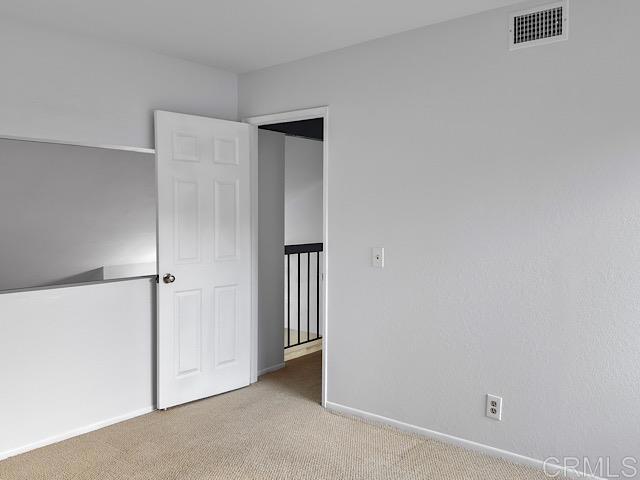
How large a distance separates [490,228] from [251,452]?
1.79 metres

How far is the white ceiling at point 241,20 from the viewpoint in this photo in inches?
104

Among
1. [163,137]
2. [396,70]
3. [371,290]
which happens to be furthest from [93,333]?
[396,70]

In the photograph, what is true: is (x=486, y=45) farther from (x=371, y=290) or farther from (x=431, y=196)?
(x=371, y=290)

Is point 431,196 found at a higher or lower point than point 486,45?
lower

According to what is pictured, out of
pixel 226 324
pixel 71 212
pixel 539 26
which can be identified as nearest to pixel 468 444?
pixel 226 324

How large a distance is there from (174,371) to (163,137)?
61.7 inches

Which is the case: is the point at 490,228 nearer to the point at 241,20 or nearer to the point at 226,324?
the point at 241,20

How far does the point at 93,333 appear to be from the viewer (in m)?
3.15

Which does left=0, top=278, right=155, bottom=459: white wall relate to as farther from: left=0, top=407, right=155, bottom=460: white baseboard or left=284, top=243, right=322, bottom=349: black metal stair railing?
left=284, top=243, right=322, bottom=349: black metal stair railing

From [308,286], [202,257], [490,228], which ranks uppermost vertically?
[490,228]

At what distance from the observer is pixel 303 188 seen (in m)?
6.13

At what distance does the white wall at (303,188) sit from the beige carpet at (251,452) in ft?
9.51

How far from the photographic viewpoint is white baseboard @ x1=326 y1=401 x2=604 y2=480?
2563 millimetres

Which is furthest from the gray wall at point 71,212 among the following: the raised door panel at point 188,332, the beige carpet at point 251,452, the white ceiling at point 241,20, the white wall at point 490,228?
the white wall at point 490,228
